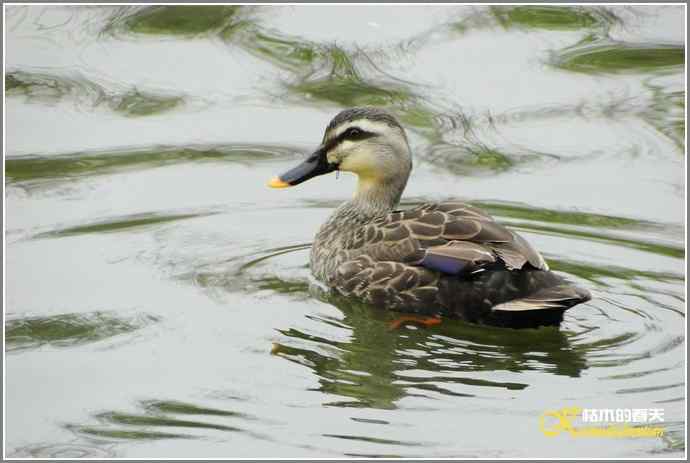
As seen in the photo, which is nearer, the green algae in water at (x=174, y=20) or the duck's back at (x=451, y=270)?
the duck's back at (x=451, y=270)

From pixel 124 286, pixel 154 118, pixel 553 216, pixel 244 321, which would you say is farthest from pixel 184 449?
pixel 154 118

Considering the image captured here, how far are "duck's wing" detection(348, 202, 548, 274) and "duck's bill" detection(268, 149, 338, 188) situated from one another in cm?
73

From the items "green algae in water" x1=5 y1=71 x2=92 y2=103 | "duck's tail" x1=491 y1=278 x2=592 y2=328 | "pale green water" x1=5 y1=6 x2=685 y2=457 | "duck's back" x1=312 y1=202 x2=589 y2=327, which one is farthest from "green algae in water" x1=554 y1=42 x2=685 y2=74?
"duck's tail" x1=491 y1=278 x2=592 y2=328

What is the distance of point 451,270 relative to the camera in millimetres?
8312

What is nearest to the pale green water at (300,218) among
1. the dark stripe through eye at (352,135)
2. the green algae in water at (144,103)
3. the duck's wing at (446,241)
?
the green algae in water at (144,103)

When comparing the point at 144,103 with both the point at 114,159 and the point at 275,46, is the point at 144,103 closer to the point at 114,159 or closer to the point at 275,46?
the point at 114,159

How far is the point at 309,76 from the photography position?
12141 millimetres

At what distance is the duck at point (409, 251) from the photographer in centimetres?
825

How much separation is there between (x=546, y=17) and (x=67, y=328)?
650 cm

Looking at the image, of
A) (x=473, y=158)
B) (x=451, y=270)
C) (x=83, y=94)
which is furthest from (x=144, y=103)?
(x=451, y=270)

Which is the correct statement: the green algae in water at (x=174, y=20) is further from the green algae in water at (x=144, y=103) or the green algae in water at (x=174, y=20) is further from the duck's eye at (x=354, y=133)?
the duck's eye at (x=354, y=133)

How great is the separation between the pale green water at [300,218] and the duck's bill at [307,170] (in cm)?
49

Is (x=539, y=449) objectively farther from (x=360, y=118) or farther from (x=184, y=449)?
(x=360, y=118)

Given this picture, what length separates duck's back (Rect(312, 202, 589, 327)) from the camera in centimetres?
822
